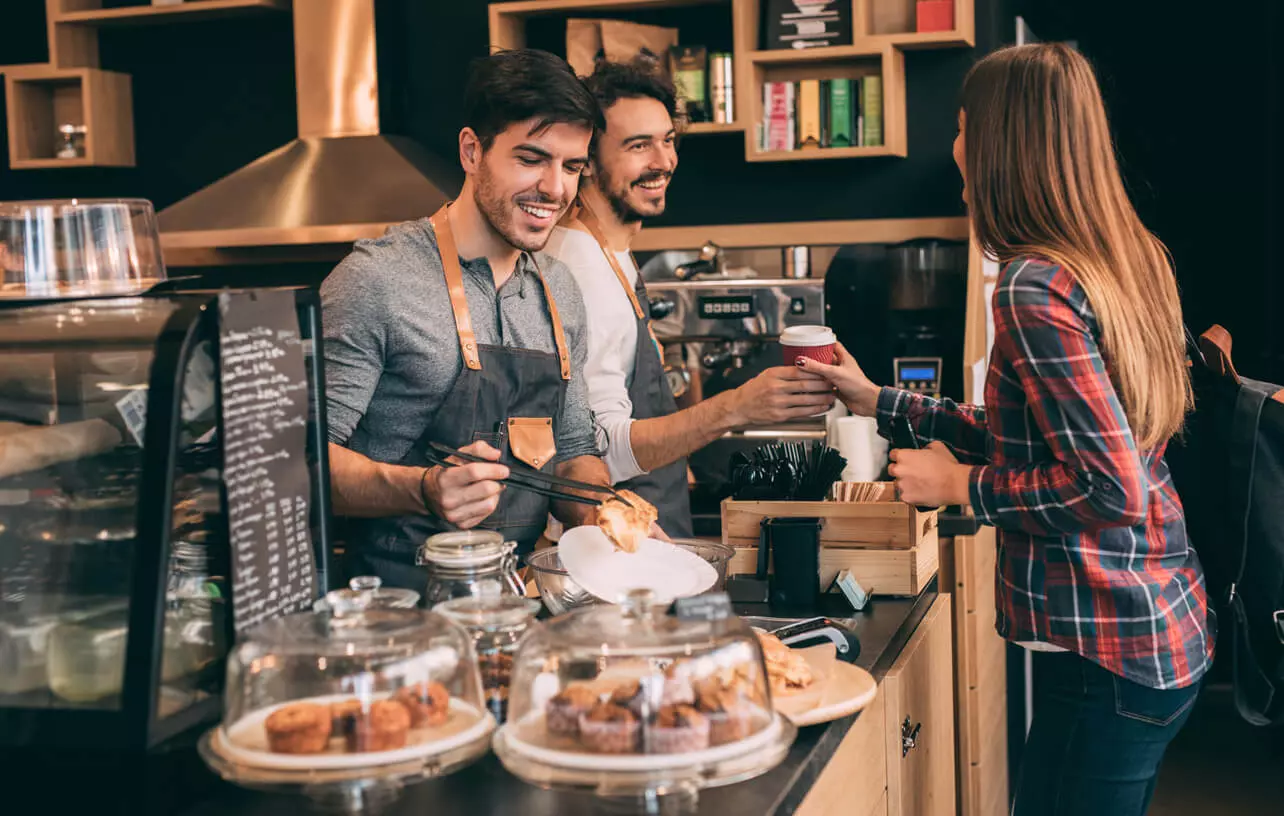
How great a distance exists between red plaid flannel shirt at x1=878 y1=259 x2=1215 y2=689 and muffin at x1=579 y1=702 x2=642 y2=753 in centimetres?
82

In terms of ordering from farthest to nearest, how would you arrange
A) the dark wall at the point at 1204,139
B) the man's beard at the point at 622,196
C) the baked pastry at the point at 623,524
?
1. the dark wall at the point at 1204,139
2. the man's beard at the point at 622,196
3. the baked pastry at the point at 623,524

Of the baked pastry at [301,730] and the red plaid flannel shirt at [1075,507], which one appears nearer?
the baked pastry at [301,730]

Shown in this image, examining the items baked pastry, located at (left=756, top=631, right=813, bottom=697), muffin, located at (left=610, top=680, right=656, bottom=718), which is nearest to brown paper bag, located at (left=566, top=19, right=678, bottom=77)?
baked pastry, located at (left=756, top=631, right=813, bottom=697)

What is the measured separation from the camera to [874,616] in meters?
2.21

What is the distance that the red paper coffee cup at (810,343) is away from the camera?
242cm

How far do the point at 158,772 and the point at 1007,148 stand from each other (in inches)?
54.6

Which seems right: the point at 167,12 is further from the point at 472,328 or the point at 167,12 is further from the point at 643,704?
the point at 643,704

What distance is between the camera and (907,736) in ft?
7.09

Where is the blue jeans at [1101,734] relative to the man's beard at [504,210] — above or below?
below

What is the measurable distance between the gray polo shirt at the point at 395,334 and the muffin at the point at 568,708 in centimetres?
104

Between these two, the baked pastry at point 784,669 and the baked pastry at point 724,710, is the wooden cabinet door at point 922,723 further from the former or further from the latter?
the baked pastry at point 724,710

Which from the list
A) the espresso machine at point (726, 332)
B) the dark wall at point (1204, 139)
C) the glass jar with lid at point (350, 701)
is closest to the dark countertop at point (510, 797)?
the glass jar with lid at point (350, 701)

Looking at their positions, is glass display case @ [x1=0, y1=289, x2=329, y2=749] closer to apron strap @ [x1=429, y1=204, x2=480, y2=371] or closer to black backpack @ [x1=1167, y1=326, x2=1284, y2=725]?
apron strap @ [x1=429, y1=204, x2=480, y2=371]

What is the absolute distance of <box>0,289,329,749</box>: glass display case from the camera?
1438 mm
